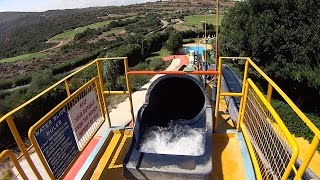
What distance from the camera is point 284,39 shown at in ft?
62.5

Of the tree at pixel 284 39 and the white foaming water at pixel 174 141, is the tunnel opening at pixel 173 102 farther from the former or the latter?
the tree at pixel 284 39

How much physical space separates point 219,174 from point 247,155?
721 mm

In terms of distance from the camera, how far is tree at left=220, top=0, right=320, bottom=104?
18.2m

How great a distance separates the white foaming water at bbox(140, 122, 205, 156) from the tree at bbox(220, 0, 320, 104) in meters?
13.1

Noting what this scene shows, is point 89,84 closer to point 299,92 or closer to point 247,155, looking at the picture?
point 247,155

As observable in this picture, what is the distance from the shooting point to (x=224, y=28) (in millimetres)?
24766

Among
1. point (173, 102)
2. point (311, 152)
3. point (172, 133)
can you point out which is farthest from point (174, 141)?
point (311, 152)

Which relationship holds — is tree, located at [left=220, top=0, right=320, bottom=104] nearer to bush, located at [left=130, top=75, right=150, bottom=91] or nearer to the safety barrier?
bush, located at [left=130, top=75, right=150, bottom=91]

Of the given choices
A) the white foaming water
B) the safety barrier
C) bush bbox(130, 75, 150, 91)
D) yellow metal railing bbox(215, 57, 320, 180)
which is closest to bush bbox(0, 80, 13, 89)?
bush bbox(130, 75, 150, 91)

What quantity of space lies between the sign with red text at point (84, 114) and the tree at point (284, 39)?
15.1 m

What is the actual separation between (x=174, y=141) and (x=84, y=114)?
2.22 metres

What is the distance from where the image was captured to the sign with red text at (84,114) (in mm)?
5082

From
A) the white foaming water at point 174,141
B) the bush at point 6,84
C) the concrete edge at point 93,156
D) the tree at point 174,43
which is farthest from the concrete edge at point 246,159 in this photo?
the bush at point 6,84

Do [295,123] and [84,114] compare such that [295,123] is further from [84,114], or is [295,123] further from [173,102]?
[84,114]
